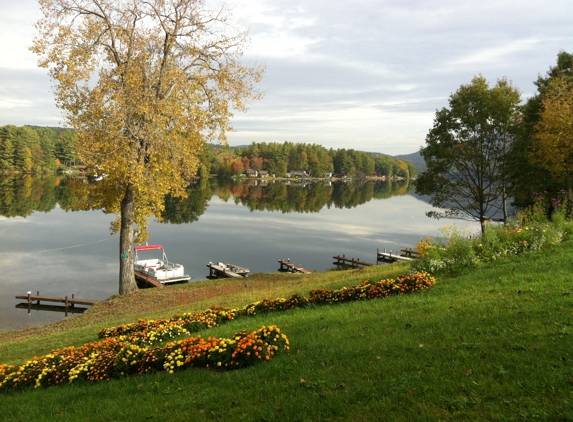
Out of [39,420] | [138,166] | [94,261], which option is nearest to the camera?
[39,420]

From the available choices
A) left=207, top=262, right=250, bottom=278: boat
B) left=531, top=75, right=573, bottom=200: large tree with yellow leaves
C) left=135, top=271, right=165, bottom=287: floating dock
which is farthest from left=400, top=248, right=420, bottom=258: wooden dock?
left=135, top=271, right=165, bottom=287: floating dock

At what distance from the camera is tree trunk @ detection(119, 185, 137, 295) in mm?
19312

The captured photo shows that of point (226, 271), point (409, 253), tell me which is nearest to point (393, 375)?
point (226, 271)

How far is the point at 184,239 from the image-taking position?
44.7 meters

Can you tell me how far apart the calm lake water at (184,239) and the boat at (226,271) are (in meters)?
0.81

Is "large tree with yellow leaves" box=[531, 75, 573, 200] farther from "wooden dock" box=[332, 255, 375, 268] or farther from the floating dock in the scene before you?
the floating dock

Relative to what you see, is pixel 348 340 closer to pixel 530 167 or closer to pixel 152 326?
pixel 152 326

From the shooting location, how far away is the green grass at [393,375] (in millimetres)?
4762

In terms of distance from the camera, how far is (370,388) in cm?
533

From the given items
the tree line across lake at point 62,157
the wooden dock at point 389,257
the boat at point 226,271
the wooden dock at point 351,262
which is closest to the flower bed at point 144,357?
the boat at point 226,271

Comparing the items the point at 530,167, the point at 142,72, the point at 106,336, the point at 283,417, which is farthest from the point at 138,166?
the point at 530,167

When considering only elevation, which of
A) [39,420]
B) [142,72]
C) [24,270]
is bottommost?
[24,270]

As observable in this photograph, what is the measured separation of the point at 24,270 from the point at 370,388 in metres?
32.2

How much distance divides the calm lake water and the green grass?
17632mm
